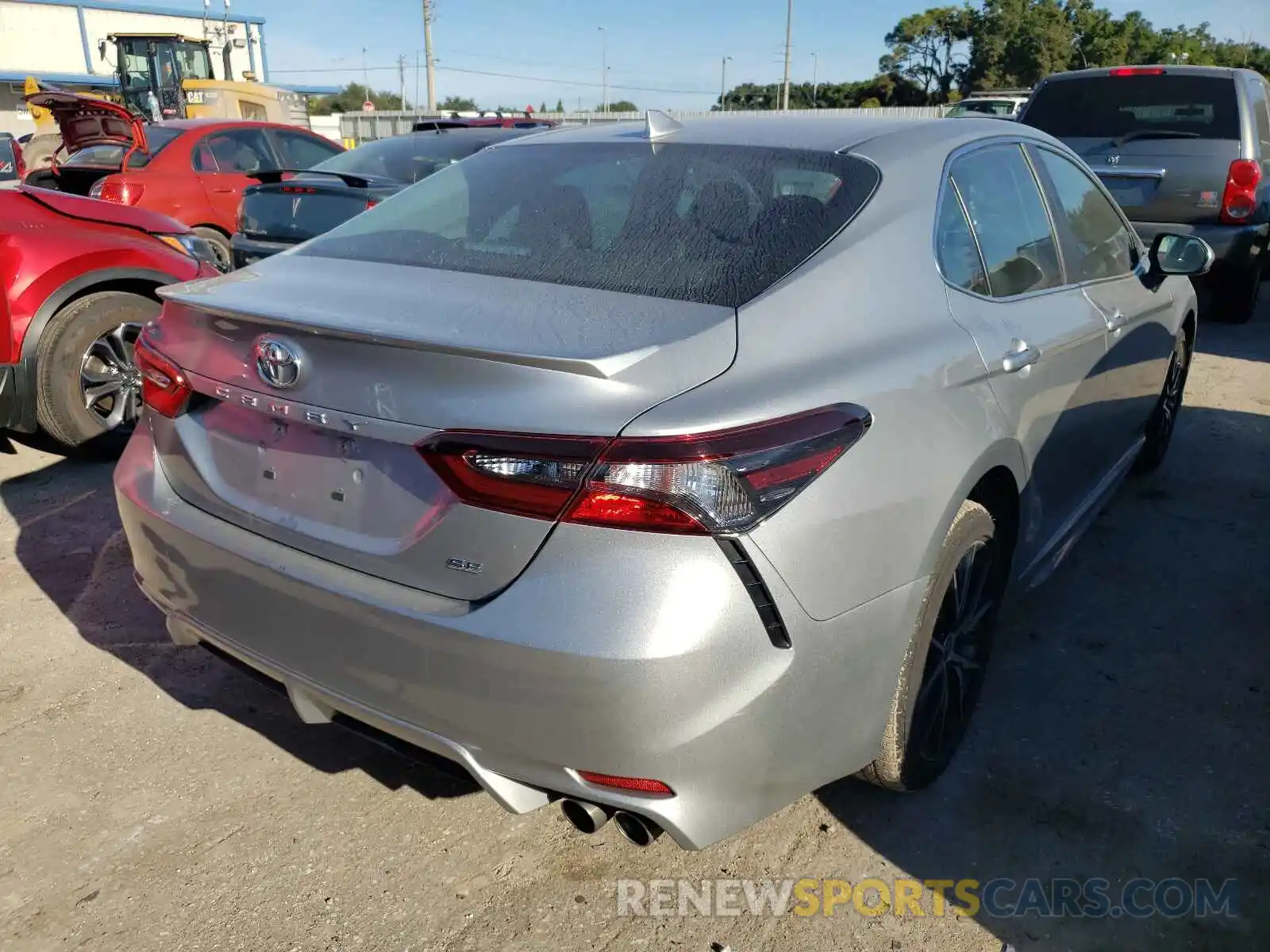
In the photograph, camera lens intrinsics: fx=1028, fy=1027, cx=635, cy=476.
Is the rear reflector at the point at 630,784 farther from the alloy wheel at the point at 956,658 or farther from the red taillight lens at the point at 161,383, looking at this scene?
the red taillight lens at the point at 161,383

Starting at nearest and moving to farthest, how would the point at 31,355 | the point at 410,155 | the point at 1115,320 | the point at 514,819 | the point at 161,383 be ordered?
the point at 161,383
the point at 514,819
the point at 1115,320
the point at 31,355
the point at 410,155

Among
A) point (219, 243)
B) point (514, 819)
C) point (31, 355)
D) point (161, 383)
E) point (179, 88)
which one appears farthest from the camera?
point (179, 88)

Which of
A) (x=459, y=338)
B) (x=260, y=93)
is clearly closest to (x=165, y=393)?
(x=459, y=338)

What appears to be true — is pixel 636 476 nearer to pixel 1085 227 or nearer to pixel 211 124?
pixel 1085 227

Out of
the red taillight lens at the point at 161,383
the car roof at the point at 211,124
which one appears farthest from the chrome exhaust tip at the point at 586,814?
the car roof at the point at 211,124

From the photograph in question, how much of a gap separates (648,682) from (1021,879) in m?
1.21

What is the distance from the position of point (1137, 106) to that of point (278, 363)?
7864mm

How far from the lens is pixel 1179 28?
4938 centimetres

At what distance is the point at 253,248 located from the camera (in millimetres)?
6996

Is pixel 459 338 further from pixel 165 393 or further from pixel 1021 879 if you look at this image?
pixel 1021 879

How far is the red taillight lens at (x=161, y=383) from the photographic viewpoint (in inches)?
92.4

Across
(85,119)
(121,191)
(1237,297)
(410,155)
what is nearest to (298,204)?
(410,155)

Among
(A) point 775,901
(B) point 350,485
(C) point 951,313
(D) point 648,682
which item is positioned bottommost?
(A) point 775,901

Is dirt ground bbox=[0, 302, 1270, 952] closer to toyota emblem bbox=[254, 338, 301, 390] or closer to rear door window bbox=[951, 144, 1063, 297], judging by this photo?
toyota emblem bbox=[254, 338, 301, 390]
